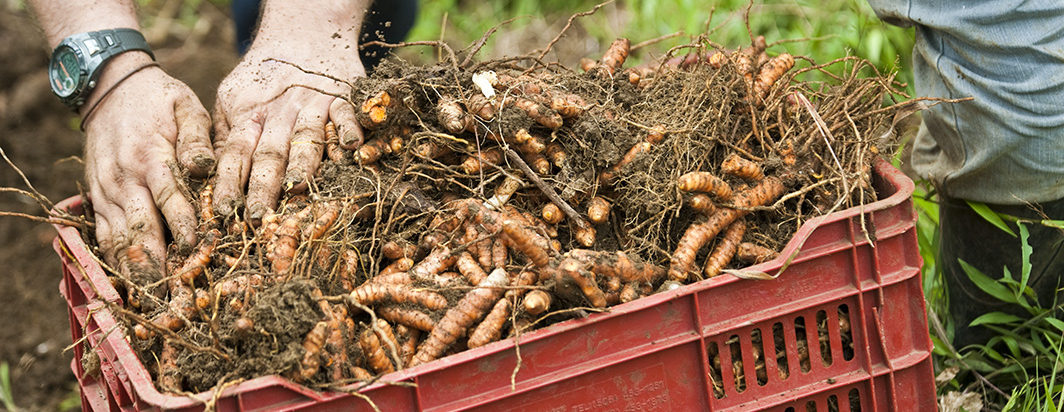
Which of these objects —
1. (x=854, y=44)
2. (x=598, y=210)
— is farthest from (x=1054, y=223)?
(x=854, y=44)

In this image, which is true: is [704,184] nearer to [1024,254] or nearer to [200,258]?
[1024,254]

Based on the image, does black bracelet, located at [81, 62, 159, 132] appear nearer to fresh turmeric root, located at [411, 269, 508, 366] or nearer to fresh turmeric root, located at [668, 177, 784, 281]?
fresh turmeric root, located at [411, 269, 508, 366]

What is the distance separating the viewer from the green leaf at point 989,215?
7.28 ft

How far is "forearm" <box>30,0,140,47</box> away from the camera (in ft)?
8.02

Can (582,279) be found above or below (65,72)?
below

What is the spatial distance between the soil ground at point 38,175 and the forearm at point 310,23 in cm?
75

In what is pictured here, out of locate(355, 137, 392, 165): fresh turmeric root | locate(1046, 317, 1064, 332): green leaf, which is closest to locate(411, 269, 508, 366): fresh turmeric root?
locate(355, 137, 392, 165): fresh turmeric root

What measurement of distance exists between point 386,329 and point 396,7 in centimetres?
202

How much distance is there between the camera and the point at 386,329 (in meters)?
1.74

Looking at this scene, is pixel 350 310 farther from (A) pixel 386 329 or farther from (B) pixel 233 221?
(B) pixel 233 221

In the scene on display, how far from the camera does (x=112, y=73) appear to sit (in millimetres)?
2383

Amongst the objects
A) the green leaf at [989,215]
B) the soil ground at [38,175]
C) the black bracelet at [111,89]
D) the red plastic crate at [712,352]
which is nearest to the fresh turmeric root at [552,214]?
the red plastic crate at [712,352]

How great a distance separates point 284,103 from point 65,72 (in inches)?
25.7

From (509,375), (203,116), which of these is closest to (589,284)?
(509,375)
